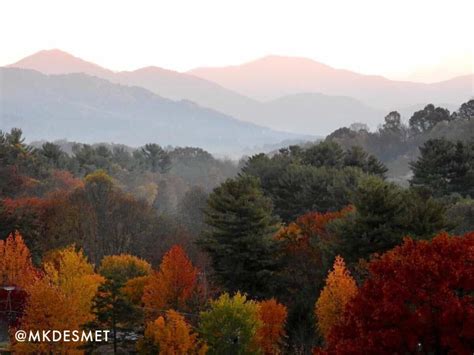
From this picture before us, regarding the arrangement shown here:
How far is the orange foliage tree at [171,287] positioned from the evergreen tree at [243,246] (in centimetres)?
256

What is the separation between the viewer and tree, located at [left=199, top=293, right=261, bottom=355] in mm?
25250

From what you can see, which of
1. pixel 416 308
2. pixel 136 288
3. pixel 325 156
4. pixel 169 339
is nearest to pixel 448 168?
pixel 325 156

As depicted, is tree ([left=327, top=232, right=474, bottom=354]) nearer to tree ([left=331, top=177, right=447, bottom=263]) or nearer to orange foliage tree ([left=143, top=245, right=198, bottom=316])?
tree ([left=331, top=177, right=447, bottom=263])

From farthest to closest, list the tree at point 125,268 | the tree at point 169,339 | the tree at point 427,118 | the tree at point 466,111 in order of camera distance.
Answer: the tree at point 427,118
the tree at point 466,111
the tree at point 125,268
the tree at point 169,339

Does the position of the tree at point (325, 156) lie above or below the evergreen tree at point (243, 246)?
above

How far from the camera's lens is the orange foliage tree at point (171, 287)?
32031 millimetres

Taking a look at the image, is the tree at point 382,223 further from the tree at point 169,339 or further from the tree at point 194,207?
the tree at point 194,207

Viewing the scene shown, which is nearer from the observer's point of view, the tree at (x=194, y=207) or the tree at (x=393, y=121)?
the tree at (x=194, y=207)

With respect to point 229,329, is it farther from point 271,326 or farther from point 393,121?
point 393,121

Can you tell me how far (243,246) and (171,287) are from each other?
4959 millimetres

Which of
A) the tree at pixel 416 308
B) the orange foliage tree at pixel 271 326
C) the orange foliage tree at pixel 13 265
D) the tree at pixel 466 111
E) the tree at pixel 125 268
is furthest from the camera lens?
the tree at pixel 466 111

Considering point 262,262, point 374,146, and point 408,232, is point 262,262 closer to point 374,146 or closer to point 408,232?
point 408,232

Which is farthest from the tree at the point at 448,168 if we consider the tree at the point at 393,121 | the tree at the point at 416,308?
the tree at the point at 393,121

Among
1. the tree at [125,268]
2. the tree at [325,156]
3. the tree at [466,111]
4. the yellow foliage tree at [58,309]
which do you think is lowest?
the tree at [125,268]
